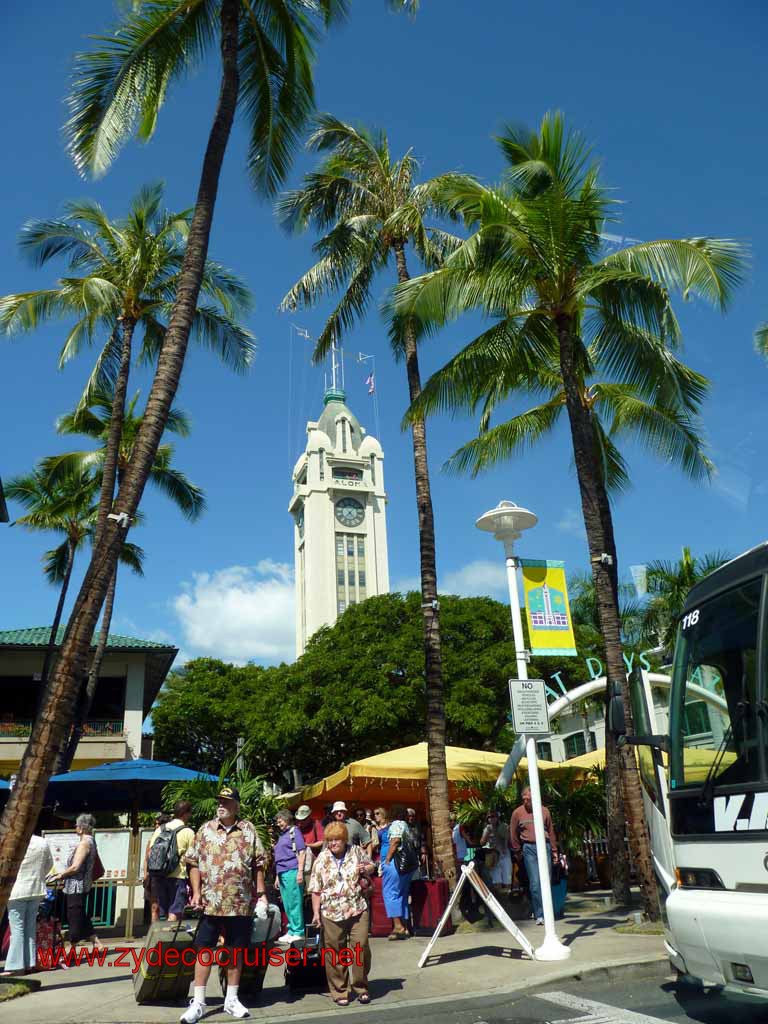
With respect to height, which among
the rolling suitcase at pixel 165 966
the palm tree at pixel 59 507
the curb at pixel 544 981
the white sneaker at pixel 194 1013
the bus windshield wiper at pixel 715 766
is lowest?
the curb at pixel 544 981

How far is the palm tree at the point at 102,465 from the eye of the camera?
72.7 ft

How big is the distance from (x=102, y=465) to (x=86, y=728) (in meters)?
10.1

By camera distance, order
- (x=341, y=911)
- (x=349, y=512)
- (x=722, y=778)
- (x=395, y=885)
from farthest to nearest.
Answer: (x=349, y=512), (x=395, y=885), (x=341, y=911), (x=722, y=778)

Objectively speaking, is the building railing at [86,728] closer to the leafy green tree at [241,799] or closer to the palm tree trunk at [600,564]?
the leafy green tree at [241,799]

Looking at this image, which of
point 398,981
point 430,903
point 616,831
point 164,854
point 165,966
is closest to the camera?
point 165,966

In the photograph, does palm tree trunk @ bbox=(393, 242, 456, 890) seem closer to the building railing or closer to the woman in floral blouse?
the woman in floral blouse

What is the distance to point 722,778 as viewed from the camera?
507 cm

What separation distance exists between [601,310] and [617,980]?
9021 millimetres

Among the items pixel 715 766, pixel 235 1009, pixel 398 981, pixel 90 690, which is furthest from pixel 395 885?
pixel 90 690

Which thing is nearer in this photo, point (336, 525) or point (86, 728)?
point (86, 728)

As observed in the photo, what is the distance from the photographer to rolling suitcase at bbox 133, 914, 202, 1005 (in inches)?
271

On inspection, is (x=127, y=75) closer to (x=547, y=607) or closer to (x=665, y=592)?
(x=547, y=607)

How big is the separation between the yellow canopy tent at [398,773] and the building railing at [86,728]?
13.8 m

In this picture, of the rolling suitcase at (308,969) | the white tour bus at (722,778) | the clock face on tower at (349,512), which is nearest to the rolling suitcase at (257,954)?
the rolling suitcase at (308,969)
